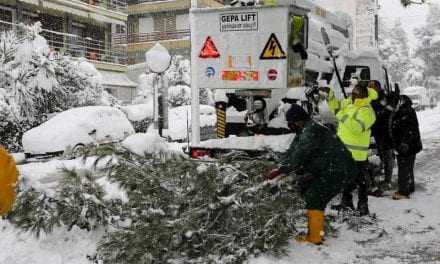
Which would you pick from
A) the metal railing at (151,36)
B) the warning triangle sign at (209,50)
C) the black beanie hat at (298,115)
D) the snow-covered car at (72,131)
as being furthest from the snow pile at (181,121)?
the metal railing at (151,36)

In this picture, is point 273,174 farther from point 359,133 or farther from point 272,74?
point 272,74

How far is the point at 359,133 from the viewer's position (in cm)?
679

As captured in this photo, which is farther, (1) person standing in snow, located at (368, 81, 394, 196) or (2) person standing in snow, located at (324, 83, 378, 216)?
(1) person standing in snow, located at (368, 81, 394, 196)

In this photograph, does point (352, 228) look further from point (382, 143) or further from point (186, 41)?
point (186, 41)

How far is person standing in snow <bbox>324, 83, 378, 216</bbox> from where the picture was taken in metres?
6.72

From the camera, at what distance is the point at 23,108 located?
1554 centimetres

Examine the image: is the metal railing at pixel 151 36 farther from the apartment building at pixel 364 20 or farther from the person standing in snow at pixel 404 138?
the person standing in snow at pixel 404 138

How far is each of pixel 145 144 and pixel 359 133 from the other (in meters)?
2.75

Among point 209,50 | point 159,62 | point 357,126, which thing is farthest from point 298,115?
point 159,62

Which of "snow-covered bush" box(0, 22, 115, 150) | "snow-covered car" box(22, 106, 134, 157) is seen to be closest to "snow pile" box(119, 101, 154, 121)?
"snow-covered bush" box(0, 22, 115, 150)

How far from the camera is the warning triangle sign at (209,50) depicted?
751 centimetres

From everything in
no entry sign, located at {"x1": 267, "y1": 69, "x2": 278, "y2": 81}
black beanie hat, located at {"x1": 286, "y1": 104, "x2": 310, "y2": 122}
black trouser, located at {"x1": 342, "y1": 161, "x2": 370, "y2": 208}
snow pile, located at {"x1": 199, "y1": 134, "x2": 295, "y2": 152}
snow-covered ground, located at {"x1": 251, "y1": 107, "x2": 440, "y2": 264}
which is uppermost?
no entry sign, located at {"x1": 267, "y1": 69, "x2": 278, "y2": 81}

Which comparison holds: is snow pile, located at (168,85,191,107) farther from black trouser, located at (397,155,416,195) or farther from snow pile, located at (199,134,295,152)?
snow pile, located at (199,134,295,152)

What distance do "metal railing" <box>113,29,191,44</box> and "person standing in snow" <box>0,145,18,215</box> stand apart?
38.1 m
